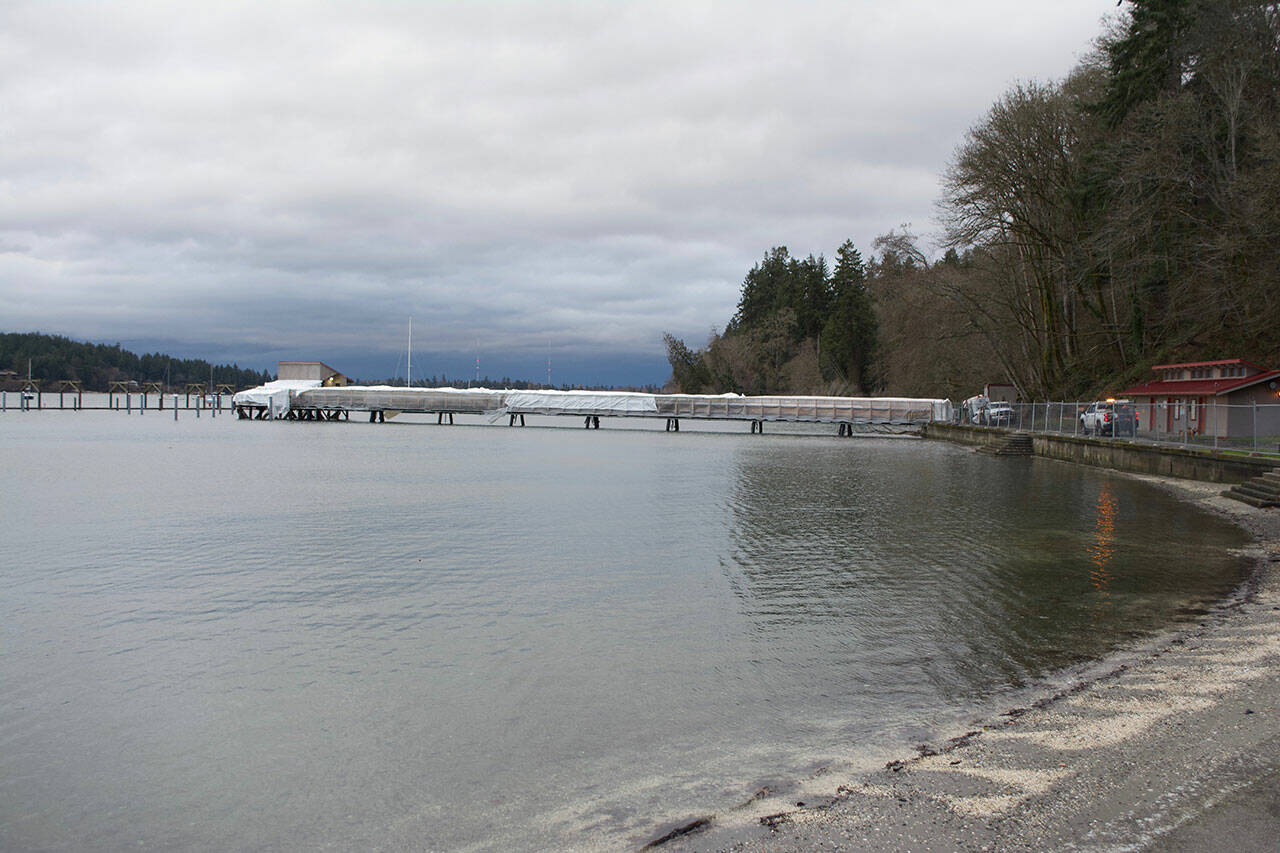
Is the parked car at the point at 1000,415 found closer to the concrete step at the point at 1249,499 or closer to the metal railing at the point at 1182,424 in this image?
the metal railing at the point at 1182,424

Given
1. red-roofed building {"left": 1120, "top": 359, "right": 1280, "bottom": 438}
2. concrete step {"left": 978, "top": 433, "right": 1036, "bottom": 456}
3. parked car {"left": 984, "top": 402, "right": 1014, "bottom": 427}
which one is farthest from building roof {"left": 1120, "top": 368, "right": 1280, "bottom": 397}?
parked car {"left": 984, "top": 402, "right": 1014, "bottom": 427}

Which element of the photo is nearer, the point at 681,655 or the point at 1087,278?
the point at 681,655

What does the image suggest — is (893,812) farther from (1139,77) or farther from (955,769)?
(1139,77)

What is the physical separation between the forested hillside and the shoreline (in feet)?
95.8

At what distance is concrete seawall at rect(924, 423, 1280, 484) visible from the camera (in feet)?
82.1

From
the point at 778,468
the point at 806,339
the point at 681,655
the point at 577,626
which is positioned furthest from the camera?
the point at 806,339

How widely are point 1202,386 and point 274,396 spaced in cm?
8135

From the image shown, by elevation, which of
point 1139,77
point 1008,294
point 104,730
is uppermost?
point 1139,77

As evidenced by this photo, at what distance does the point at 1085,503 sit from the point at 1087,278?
3249 centimetres

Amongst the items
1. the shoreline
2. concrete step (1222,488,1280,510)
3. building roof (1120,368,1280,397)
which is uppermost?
building roof (1120,368,1280,397)

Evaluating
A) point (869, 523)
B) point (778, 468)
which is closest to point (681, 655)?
point (869, 523)

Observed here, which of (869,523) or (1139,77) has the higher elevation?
(1139,77)

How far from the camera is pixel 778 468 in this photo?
36.9 meters

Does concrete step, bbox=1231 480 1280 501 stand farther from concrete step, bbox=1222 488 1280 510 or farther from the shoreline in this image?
the shoreline
